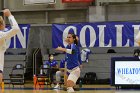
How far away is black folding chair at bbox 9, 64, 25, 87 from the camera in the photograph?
696 inches

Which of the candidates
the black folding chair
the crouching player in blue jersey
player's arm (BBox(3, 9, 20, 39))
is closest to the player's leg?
the crouching player in blue jersey

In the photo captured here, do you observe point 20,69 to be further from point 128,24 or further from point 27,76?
point 128,24

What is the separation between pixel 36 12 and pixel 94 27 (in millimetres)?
5106

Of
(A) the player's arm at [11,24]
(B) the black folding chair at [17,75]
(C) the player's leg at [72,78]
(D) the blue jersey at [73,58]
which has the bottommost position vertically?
(B) the black folding chair at [17,75]

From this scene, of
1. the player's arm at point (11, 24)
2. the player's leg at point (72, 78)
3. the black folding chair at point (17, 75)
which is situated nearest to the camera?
the player's arm at point (11, 24)

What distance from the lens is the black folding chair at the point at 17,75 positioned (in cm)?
1769

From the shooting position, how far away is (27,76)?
66.6 ft

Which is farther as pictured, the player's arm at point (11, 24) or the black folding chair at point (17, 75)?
the black folding chair at point (17, 75)

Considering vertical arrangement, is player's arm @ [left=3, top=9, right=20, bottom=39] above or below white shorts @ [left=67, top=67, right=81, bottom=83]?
above

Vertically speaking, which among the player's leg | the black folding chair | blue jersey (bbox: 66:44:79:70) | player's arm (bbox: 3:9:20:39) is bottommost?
the black folding chair

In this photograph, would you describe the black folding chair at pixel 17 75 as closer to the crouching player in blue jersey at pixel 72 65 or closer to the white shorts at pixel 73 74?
the crouching player in blue jersey at pixel 72 65

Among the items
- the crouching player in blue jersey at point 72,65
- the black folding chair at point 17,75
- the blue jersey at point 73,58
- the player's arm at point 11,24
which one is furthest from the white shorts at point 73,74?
the black folding chair at point 17,75

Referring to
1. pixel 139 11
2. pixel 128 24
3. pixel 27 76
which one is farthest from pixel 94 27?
pixel 27 76

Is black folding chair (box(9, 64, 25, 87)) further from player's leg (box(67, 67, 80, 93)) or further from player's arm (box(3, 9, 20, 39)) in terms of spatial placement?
player's arm (box(3, 9, 20, 39))
